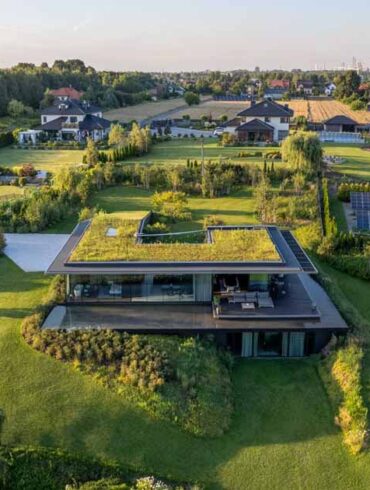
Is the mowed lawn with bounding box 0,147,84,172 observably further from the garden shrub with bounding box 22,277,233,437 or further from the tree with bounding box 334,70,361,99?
the tree with bounding box 334,70,361,99

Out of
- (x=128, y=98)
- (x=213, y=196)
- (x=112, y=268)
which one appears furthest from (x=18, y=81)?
(x=112, y=268)

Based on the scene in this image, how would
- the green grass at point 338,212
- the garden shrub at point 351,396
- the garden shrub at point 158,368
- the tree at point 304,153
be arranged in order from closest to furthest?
the garden shrub at point 351,396, the garden shrub at point 158,368, the green grass at point 338,212, the tree at point 304,153

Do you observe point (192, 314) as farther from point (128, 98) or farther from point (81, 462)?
point (128, 98)

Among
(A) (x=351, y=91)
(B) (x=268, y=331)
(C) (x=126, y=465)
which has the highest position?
(A) (x=351, y=91)

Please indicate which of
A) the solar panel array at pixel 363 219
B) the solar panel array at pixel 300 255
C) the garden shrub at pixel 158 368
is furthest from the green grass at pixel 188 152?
the garden shrub at pixel 158 368

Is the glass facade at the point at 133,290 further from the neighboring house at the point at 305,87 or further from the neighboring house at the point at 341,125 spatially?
the neighboring house at the point at 305,87

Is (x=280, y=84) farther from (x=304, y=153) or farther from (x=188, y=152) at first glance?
(x=304, y=153)
